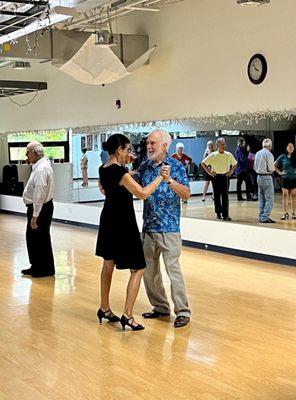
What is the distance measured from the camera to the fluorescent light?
6.88 meters

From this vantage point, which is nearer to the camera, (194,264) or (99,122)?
(194,264)

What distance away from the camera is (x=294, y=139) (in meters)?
8.53

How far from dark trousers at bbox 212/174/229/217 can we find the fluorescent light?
3338 mm

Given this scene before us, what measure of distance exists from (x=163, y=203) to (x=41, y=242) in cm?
267

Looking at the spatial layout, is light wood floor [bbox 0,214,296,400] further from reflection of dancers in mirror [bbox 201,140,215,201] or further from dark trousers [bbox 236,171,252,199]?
reflection of dancers in mirror [bbox 201,140,215,201]

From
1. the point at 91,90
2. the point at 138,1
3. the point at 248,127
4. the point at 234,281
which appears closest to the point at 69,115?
the point at 91,90

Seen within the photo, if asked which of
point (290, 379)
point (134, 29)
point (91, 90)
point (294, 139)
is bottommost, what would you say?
point (290, 379)

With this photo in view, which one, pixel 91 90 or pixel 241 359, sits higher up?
pixel 91 90

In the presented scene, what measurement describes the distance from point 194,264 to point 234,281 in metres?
1.19

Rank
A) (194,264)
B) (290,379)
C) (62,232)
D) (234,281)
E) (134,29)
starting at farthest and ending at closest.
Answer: (62,232), (134,29), (194,264), (234,281), (290,379)

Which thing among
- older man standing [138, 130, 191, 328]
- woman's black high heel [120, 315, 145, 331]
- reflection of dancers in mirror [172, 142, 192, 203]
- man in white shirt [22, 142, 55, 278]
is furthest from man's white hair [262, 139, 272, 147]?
woman's black high heel [120, 315, 145, 331]

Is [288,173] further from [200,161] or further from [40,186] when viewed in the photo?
[40,186]

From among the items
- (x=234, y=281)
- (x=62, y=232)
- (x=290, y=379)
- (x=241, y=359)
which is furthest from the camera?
(x=62, y=232)

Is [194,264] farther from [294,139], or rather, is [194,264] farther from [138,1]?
[138,1]
